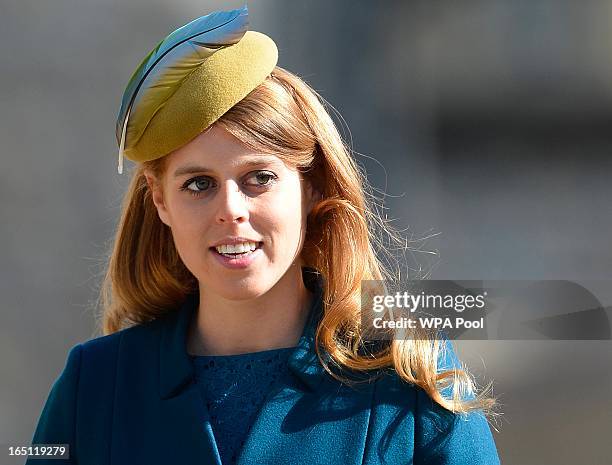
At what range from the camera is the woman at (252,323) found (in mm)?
1811

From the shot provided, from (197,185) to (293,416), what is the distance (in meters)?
0.43

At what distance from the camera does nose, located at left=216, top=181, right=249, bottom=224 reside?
70.2 inches

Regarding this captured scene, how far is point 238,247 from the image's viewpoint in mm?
1805

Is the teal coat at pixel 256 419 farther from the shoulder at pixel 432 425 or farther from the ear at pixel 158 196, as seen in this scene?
the ear at pixel 158 196

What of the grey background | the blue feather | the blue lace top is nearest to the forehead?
the blue feather

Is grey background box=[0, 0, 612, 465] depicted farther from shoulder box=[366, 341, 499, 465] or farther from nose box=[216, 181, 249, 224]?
nose box=[216, 181, 249, 224]

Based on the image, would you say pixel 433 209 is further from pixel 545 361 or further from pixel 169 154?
pixel 169 154

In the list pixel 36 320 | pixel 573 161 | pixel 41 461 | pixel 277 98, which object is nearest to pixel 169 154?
pixel 277 98

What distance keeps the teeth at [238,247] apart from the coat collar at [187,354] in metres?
0.21

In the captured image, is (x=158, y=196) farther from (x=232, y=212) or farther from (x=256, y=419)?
(x=256, y=419)

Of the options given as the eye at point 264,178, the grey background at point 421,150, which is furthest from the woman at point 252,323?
the grey background at point 421,150

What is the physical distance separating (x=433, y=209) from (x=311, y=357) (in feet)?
7.69

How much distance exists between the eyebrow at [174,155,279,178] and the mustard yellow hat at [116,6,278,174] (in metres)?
0.04

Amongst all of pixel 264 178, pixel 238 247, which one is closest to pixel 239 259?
pixel 238 247
